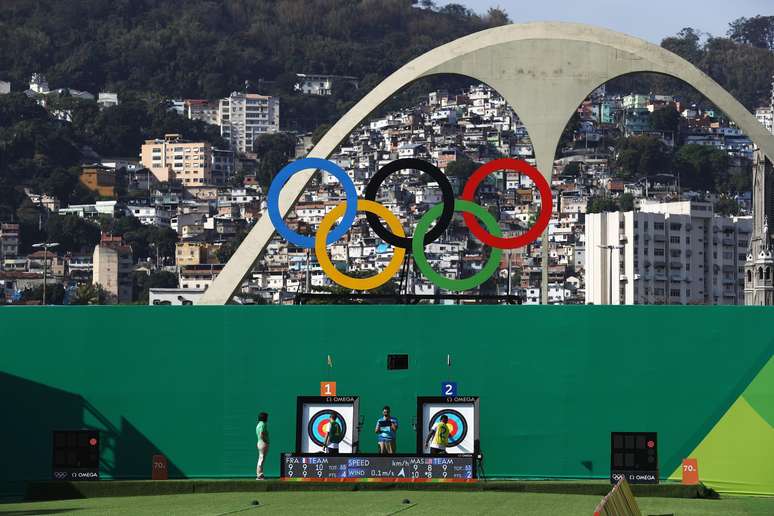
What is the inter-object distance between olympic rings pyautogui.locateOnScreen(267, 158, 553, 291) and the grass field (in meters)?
5.98

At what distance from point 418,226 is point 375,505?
8.57m

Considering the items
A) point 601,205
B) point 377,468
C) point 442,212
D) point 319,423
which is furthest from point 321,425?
point 601,205

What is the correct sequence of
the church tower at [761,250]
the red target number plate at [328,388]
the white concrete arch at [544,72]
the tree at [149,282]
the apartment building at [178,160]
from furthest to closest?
the apartment building at [178,160]
the tree at [149,282]
the church tower at [761,250]
the white concrete arch at [544,72]
the red target number plate at [328,388]

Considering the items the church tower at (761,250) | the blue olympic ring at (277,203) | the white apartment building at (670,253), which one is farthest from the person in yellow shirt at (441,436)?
the white apartment building at (670,253)

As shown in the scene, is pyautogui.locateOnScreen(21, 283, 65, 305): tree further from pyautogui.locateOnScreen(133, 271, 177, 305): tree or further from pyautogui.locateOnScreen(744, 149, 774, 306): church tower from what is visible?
pyautogui.locateOnScreen(744, 149, 774, 306): church tower

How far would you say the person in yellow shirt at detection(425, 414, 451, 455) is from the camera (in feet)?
77.7

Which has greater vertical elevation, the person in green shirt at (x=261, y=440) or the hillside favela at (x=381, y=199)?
the hillside favela at (x=381, y=199)

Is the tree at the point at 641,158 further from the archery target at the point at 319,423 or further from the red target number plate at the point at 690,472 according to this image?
the archery target at the point at 319,423

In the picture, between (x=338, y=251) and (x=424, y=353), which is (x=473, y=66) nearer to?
(x=424, y=353)

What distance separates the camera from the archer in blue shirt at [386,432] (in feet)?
77.4

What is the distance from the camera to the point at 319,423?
24.0 metres

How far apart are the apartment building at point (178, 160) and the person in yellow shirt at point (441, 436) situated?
161m

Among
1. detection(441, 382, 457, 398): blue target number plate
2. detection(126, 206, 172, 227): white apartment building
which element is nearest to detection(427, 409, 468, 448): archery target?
detection(441, 382, 457, 398): blue target number plate

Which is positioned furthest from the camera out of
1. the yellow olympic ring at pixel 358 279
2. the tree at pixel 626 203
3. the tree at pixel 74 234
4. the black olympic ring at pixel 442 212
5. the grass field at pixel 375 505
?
the tree at pixel 626 203
